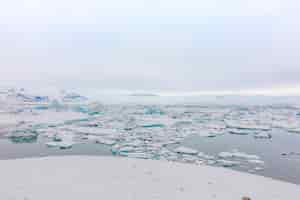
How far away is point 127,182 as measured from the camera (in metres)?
4.88

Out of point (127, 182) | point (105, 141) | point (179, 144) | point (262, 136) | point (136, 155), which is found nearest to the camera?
point (127, 182)

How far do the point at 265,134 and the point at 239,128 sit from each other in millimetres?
2256

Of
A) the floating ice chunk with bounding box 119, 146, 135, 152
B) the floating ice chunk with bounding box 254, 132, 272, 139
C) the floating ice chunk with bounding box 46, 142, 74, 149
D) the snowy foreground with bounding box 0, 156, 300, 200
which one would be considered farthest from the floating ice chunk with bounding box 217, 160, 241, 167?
the floating ice chunk with bounding box 46, 142, 74, 149

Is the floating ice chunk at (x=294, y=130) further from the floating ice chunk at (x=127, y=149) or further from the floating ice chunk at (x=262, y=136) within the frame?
the floating ice chunk at (x=127, y=149)

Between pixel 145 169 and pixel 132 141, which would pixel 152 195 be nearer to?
pixel 145 169

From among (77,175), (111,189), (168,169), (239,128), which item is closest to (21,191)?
(77,175)

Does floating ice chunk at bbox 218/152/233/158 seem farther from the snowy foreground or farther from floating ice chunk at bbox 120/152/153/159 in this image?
floating ice chunk at bbox 120/152/153/159

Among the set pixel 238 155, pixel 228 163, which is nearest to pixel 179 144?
pixel 238 155

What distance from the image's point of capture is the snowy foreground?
4191 millimetres

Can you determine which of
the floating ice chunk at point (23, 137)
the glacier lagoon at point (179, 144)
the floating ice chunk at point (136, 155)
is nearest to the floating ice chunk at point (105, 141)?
the glacier lagoon at point (179, 144)

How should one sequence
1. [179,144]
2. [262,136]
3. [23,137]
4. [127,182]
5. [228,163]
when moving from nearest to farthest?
[127,182] < [228,163] < [179,144] < [23,137] < [262,136]

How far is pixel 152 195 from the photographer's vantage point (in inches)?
165

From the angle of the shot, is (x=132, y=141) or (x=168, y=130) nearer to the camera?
(x=132, y=141)

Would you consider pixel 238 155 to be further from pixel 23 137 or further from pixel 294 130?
pixel 23 137
